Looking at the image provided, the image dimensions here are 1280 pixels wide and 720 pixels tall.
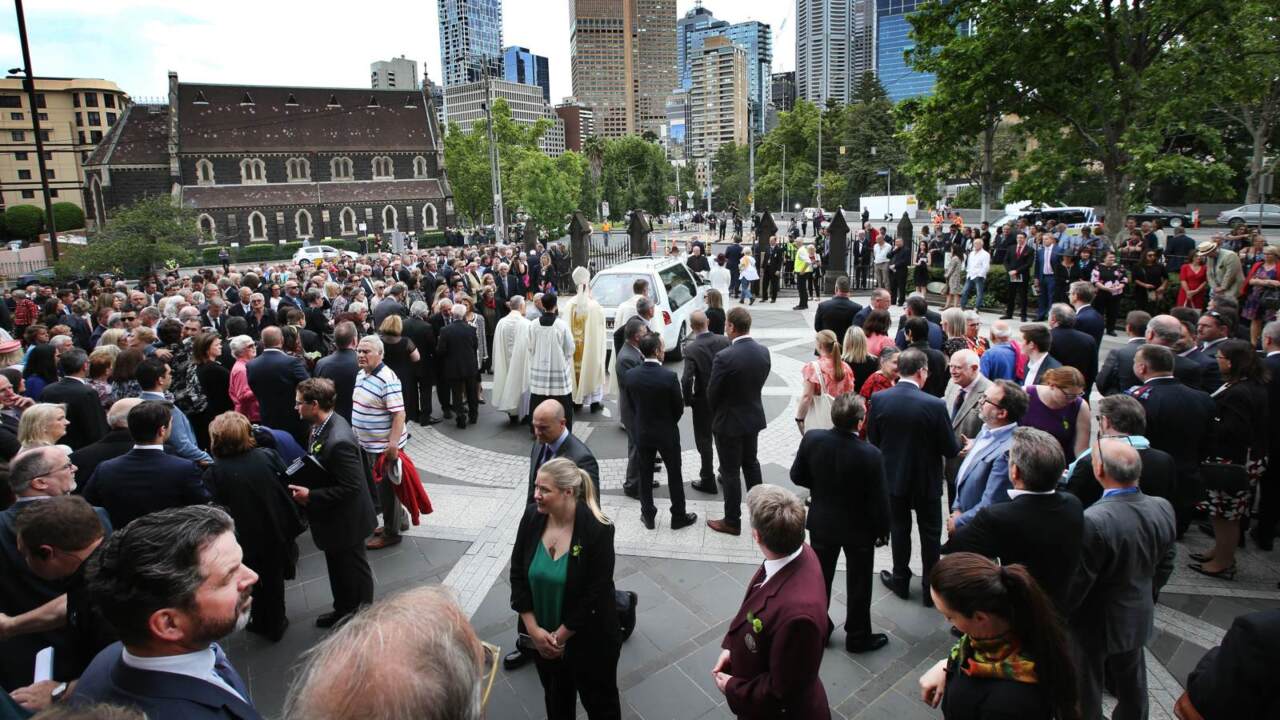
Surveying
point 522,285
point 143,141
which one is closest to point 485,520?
point 522,285

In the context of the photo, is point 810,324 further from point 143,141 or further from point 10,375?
point 143,141

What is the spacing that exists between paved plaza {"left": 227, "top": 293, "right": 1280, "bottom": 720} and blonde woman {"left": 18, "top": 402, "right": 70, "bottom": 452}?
6.27ft

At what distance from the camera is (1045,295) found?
14.4 meters

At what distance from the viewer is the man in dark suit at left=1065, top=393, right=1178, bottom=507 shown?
4.01 metres

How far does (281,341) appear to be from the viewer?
22.8 ft

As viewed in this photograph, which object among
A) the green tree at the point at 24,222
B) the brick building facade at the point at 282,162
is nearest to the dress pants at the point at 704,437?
the brick building facade at the point at 282,162

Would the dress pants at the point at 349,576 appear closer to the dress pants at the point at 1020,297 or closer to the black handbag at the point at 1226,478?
the black handbag at the point at 1226,478

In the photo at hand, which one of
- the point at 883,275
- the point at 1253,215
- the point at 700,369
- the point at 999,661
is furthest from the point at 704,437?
the point at 1253,215

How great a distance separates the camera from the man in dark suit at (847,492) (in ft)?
14.1

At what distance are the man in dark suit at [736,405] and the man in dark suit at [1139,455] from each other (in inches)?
96.0

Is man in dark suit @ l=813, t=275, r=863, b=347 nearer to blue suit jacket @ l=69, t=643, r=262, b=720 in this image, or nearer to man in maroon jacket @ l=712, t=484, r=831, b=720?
man in maroon jacket @ l=712, t=484, r=831, b=720

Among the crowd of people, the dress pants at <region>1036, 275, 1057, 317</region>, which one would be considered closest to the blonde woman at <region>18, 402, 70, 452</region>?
the crowd of people

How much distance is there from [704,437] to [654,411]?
129 cm

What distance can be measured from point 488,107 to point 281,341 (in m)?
28.7
